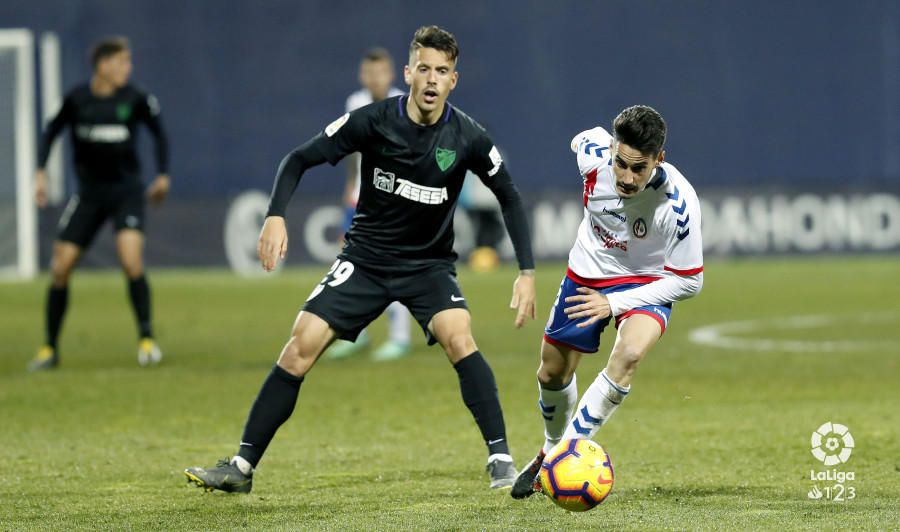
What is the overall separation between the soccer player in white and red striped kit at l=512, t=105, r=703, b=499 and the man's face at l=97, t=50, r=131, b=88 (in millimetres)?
5572

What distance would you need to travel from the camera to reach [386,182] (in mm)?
6656

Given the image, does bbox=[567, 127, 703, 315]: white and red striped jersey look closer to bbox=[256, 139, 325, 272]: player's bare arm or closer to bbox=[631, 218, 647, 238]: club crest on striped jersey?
bbox=[631, 218, 647, 238]: club crest on striped jersey

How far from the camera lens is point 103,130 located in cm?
1141

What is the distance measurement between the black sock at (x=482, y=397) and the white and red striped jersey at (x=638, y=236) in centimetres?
64

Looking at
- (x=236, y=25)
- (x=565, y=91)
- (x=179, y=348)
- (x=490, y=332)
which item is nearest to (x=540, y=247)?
(x=565, y=91)

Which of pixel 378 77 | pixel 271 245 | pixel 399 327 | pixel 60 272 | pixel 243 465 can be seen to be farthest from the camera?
pixel 399 327

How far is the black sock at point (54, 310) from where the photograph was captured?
37.1 ft

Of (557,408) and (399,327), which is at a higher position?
(557,408)

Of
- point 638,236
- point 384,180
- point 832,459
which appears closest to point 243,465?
point 384,180

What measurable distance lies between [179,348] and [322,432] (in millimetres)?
4718

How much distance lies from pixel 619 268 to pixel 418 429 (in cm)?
215

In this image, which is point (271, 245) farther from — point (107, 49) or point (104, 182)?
point (107, 49)

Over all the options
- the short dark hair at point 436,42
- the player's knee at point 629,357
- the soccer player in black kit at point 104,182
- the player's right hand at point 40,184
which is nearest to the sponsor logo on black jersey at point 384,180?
the short dark hair at point 436,42

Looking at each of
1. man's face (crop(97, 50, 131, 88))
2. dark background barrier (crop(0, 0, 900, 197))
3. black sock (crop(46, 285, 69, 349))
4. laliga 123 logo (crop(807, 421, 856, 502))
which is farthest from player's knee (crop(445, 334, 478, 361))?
dark background barrier (crop(0, 0, 900, 197))
